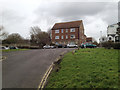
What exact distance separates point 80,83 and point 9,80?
14.1 feet

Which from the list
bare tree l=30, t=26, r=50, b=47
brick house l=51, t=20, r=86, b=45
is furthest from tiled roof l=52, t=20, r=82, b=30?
bare tree l=30, t=26, r=50, b=47

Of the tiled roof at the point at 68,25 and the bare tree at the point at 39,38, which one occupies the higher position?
the tiled roof at the point at 68,25

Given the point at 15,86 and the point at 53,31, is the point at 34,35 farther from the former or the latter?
the point at 15,86

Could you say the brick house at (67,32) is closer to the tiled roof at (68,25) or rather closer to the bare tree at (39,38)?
the tiled roof at (68,25)

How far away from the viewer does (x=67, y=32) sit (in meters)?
52.5

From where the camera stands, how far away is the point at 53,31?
182 feet

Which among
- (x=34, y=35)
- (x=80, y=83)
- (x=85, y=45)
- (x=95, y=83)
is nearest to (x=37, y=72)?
(x=80, y=83)

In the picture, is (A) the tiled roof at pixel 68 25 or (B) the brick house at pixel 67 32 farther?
(A) the tiled roof at pixel 68 25

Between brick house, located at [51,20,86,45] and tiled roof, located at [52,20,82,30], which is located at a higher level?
tiled roof, located at [52,20,82,30]

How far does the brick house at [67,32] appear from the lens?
51172 millimetres

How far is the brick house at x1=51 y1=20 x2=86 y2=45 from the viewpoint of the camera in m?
51.2

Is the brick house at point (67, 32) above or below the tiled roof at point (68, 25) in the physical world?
below

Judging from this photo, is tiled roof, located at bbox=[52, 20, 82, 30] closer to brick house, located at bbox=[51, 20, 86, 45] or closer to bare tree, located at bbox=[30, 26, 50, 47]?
brick house, located at bbox=[51, 20, 86, 45]

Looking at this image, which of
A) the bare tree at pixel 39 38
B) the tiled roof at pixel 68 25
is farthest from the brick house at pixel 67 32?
the bare tree at pixel 39 38
